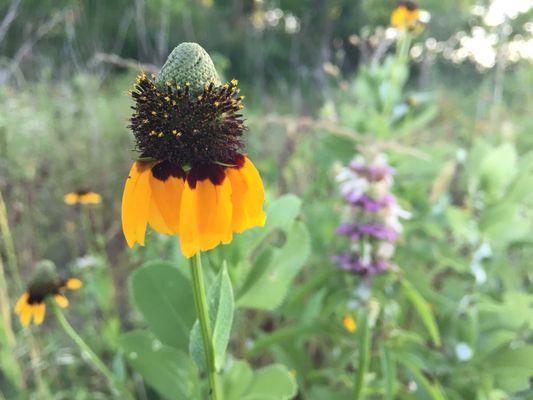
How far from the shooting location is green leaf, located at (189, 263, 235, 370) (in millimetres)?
825

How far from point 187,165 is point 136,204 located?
3.9 inches

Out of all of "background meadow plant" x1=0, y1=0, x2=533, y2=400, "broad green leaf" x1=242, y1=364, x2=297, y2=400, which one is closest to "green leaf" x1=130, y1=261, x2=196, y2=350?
"background meadow plant" x1=0, y1=0, x2=533, y2=400

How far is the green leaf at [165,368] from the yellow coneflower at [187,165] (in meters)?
0.51

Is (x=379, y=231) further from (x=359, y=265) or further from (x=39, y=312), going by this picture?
(x=39, y=312)

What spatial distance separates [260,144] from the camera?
4703 mm

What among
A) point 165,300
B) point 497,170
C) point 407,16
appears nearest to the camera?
point 165,300

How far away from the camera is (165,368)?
1216 mm

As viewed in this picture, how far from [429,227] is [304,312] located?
65 centimetres

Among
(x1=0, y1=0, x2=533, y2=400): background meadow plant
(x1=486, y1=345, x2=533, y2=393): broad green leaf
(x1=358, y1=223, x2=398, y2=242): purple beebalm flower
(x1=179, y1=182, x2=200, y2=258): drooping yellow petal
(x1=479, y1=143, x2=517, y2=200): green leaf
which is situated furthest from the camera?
(x1=479, y1=143, x2=517, y2=200): green leaf

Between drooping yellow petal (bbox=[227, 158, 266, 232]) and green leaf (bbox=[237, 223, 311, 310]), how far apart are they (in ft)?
1.51

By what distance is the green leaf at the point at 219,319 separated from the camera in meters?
0.83

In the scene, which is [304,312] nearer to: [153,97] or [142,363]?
[142,363]

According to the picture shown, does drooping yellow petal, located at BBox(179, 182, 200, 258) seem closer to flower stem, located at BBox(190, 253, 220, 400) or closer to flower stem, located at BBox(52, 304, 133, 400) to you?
flower stem, located at BBox(190, 253, 220, 400)

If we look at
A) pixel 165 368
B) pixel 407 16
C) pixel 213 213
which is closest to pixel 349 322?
pixel 165 368
